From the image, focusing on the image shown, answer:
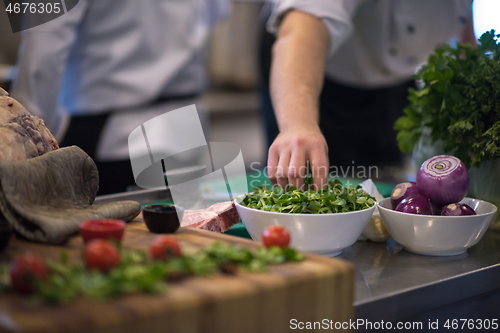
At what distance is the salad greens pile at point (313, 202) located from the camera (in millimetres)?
922

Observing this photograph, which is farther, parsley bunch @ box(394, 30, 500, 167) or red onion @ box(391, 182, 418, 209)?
parsley bunch @ box(394, 30, 500, 167)

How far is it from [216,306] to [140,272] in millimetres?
103

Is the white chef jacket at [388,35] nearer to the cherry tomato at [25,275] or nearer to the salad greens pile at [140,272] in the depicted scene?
the salad greens pile at [140,272]

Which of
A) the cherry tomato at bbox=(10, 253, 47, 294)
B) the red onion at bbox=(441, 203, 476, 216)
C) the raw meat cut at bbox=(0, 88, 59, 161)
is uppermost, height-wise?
the raw meat cut at bbox=(0, 88, 59, 161)

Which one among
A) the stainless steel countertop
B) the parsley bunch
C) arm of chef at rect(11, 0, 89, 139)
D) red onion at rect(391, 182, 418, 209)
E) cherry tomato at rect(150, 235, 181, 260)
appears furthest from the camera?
arm of chef at rect(11, 0, 89, 139)

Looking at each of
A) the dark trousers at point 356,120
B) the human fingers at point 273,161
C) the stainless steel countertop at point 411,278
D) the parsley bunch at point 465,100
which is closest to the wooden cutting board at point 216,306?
the stainless steel countertop at point 411,278

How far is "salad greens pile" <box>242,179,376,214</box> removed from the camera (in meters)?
0.92

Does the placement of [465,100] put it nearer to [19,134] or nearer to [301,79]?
[301,79]

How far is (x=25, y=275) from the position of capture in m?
0.54

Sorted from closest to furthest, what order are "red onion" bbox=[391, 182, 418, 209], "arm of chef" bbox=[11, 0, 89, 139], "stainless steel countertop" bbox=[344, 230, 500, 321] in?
"stainless steel countertop" bbox=[344, 230, 500, 321] → "red onion" bbox=[391, 182, 418, 209] → "arm of chef" bbox=[11, 0, 89, 139]

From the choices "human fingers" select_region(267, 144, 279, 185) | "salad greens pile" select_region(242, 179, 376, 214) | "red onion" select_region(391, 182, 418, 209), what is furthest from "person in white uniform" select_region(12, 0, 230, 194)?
"red onion" select_region(391, 182, 418, 209)

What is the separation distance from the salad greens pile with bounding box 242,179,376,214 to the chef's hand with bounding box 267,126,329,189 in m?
0.09

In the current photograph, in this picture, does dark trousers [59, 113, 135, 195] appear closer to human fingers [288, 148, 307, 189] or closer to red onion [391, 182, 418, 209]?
human fingers [288, 148, 307, 189]

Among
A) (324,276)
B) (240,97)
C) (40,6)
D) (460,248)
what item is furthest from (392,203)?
(240,97)
